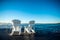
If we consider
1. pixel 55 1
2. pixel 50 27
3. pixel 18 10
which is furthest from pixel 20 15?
pixel 55 1

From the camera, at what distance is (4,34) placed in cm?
211

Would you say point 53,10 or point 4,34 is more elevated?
point 53,10

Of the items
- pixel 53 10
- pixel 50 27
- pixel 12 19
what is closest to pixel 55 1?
pixel 53 10

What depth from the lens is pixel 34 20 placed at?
2.18m

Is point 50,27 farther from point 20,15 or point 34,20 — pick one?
point 20,15

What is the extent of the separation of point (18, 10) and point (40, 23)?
1.85ft

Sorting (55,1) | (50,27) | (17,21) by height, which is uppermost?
(55,1)

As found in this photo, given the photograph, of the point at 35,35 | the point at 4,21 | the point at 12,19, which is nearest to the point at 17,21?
the point at 12,19

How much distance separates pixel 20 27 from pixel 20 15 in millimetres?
266

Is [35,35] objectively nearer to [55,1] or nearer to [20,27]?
[20,27]

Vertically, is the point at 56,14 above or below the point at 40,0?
below

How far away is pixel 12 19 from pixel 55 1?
1034 mm

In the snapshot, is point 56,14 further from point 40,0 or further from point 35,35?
point 35,35

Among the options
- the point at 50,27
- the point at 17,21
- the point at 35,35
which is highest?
the point at 17,21
